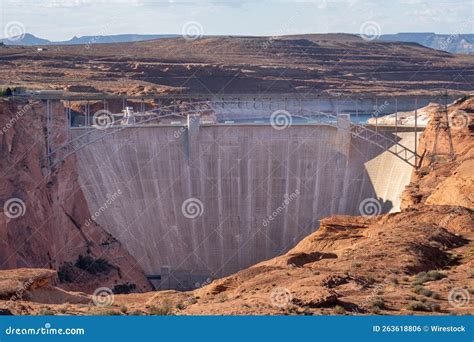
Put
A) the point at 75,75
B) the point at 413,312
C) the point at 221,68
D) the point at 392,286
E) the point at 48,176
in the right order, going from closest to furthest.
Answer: the point at 413,312 < the point at 392,286 < the point at 48,176 < the point at 75,75 < the point at 221,68

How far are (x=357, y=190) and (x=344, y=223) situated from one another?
1737cm

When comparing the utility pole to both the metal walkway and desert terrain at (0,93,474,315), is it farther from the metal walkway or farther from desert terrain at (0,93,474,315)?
desert terrain at (0,93,474,315)

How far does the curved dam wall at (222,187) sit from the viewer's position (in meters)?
58.1

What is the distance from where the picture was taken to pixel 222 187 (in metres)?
59.9

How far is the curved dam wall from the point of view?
5806cm

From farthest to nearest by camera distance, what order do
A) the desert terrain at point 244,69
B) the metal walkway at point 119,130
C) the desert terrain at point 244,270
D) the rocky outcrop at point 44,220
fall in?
the desert terrain at point 244,69, the metal walkway at point 119,130, the rocky outcrop at point 44,220, the desert terrain at point 244,270

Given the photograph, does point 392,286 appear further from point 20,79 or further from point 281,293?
point 20,79

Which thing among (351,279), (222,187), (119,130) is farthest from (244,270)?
(119,130)

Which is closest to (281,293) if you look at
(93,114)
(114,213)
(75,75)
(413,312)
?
(413,312)

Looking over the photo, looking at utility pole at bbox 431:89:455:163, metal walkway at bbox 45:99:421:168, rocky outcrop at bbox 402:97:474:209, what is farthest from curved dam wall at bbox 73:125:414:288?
utility pole at bbox 431:89:455:163

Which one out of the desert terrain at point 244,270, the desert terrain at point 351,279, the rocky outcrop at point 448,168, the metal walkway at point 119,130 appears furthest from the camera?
the metal walkway at point 119,130

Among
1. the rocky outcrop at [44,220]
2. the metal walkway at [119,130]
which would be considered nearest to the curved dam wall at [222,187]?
the metal walkway at [119,130]

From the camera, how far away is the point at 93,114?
7275 cm

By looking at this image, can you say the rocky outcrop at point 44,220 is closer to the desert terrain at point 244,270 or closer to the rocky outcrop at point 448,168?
→ the desert terrain at point 244,270
